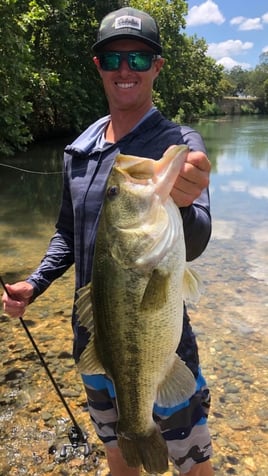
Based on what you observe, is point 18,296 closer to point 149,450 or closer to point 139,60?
point 149,450

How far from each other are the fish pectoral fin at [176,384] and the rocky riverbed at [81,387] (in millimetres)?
1783

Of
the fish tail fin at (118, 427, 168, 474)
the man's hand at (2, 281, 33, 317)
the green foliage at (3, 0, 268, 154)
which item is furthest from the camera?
the green foliage at (3, 0, 268, 154)

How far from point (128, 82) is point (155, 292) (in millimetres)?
1117

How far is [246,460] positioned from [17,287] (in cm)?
236

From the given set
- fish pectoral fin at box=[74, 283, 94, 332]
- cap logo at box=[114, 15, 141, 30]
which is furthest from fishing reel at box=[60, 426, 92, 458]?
cap logo at box=[114, 15, 141, 30]

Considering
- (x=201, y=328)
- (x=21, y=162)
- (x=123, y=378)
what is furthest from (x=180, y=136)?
(x=21, y=162)

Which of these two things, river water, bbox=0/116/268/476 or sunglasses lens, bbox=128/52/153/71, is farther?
river water, bbox=0/116/268/476

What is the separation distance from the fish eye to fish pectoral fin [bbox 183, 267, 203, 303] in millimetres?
438

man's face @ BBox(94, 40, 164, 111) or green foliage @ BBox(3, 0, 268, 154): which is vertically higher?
green foliage @ BBox(3, 0, 268, 154)

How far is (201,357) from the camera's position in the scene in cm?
507

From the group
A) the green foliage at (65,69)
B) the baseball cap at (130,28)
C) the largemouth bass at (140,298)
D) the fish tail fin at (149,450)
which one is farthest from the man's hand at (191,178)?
the green foliage at (65,69)

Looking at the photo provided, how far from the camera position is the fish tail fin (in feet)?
6.50

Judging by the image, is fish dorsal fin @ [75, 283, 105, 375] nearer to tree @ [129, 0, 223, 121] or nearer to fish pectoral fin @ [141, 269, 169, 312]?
fish pectoral fin @ [141, 269, 169, 312]

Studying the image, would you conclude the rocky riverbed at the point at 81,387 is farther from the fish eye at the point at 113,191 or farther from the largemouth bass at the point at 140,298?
the fish eye at the point at 113,191
